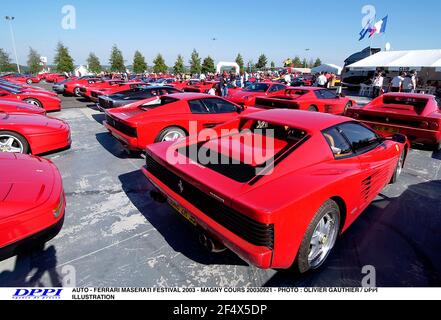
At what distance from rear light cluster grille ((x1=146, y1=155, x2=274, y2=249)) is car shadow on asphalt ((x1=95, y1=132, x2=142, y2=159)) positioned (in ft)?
9.10

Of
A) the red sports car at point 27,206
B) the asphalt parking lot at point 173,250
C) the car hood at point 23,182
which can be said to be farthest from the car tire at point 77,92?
the red sports car at point 27,206

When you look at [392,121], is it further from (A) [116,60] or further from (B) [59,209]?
(A) [116,60]

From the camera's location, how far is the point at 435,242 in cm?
275

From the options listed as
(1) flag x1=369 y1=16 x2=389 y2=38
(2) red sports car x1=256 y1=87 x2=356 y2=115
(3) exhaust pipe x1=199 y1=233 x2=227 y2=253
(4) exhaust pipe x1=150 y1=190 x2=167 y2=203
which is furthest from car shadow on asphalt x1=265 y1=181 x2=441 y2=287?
(1) flag x1=369 y1=16 x2=389 y2=38

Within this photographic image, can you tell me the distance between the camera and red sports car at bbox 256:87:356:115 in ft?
25.5

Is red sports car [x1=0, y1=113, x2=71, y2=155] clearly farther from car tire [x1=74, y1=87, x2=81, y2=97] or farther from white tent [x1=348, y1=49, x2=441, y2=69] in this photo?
white tent [x1=348, y1=49, x2=441, y2=69]

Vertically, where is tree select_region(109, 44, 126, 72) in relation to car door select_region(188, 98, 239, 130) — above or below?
above

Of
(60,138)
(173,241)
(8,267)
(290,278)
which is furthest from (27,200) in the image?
(60,138)

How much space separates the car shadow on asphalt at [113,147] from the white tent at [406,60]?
17.5 meters

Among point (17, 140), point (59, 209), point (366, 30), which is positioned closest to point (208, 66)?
point (366, 30)

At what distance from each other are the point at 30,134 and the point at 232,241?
14.4 feet

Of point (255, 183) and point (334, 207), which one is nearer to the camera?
point (255, 183)

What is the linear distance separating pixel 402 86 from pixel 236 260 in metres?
13.3
